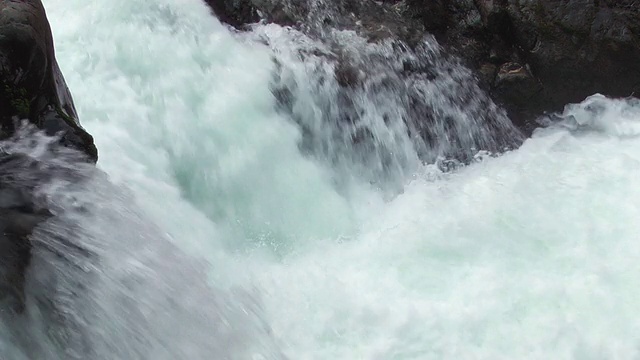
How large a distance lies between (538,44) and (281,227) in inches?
165

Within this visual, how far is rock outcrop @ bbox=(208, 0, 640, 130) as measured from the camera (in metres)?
7.80

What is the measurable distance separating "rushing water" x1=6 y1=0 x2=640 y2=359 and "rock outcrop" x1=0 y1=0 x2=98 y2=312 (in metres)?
0.10

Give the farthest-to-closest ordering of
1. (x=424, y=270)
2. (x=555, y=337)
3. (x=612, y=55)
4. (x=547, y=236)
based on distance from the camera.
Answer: (x=612, y=55) → (x=547, y=236) → (x=424, y=270) → (x=555, y=337)

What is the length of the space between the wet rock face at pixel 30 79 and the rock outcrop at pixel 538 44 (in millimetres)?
4147

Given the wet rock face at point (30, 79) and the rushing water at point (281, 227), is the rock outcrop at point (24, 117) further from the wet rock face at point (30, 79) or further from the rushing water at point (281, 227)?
the rushing water at point (281, 227)

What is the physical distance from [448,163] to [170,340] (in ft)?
13.7

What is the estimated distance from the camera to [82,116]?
5430mm

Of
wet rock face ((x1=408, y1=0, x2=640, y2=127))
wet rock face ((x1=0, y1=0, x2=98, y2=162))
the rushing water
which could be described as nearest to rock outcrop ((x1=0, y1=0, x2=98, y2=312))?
A: wet rock face ((x1=0, y1=0, x2=98, y2=162))

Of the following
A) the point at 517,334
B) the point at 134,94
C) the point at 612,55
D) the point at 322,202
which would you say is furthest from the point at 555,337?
the point at 612,55

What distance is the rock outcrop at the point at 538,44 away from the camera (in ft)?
25.6

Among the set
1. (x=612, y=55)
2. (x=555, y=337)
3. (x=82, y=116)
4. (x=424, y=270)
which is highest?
(x=612, y=55)

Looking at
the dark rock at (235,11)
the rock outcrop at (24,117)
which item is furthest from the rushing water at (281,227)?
the dark rock at (235,11)

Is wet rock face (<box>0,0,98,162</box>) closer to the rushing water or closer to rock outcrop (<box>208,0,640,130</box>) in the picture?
the rushing water

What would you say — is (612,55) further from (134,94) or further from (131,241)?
(131,241)
